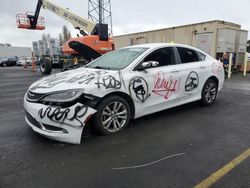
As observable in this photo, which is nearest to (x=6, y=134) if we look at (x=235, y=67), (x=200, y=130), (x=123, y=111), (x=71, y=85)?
(x=71, y=85)

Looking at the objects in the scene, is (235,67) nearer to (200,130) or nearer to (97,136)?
(200,130)

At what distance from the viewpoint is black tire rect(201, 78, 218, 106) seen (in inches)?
216

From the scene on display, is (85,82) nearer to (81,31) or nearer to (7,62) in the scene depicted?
(81,31)

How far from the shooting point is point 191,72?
5.00 meters

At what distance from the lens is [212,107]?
5.61 meters

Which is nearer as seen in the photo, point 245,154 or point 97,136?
point 245,154

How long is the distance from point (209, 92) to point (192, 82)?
86cm

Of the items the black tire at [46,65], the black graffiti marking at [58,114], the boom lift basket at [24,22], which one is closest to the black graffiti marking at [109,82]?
the black graffiti marking at [58,114]

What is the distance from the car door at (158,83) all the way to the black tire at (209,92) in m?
1.08

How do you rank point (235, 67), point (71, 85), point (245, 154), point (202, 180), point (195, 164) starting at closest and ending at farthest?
1. point (202, 180)
2. point (195, 164)
3. point (245, 154)
4. point (71, 85)
5. point (235, 67)

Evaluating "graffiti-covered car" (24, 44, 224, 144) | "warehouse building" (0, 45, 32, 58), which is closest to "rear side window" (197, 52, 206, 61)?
"graffiti-covered car" (24, 44, 224, 144)

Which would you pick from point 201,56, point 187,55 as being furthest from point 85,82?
point 201,56

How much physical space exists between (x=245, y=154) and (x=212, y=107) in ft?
8.48

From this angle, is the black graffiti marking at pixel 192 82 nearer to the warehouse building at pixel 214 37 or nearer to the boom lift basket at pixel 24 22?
the warehouse building at pixel 214 37
